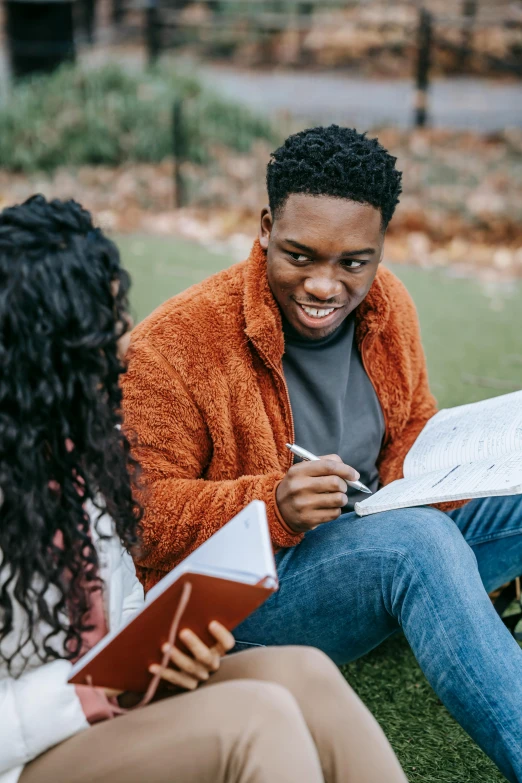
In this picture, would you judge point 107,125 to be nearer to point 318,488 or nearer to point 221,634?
point 318,488

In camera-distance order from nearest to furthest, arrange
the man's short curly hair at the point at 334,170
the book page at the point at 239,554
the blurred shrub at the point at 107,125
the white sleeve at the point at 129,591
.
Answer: the book page at the point at 239,554, the white sleeve at the point at 129,591, the man's short curly hair at the point at 334,170, the blurred shrub at the point at 107,125

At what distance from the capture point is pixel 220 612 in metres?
1.40

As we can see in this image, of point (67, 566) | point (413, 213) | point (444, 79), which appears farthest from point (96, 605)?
point (444, 79)

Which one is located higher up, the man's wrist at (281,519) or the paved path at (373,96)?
the man's wrist at (281,519)

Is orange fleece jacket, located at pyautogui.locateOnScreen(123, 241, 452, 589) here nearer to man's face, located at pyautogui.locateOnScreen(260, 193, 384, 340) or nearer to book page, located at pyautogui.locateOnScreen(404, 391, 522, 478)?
man's face, located at pyautogui.locateOnScreen(260, 193, 384, 340)

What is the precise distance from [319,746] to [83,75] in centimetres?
865

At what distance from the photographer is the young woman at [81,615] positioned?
137 cm

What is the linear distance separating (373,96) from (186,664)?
12.8 metres

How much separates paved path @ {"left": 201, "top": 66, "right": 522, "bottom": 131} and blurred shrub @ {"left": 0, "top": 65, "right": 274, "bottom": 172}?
1.08m

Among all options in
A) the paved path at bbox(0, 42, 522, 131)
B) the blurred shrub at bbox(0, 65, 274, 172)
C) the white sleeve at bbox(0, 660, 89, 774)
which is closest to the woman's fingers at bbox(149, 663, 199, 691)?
the white sleeve at bbox(0, 660, 89, 774)

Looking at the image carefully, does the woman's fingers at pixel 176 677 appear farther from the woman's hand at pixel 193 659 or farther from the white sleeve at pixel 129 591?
the white sleeve at pixel 129 591

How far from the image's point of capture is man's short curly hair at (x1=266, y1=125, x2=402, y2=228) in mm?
1992

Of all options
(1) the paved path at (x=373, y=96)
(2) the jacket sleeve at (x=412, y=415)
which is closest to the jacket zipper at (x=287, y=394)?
(2) the jacket sleeve at (x=412, y=415)

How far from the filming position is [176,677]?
147 cm
